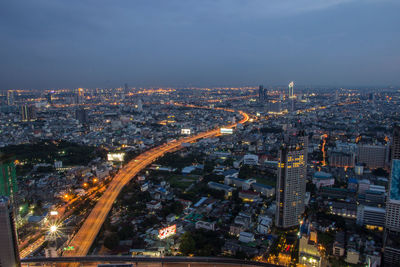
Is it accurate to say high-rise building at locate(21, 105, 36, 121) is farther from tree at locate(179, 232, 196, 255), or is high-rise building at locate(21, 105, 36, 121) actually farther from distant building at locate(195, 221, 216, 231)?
tree at locate(179, 232, 196, 255)

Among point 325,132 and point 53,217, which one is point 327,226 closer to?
point 53,217

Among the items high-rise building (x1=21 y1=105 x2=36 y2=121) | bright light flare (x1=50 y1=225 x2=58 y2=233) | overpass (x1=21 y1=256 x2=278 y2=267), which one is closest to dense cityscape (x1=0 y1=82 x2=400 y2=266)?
bright light flare (x1=50 y1=225 x2=58 y2=233)

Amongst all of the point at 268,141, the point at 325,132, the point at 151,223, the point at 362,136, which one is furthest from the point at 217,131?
the point at 151,223

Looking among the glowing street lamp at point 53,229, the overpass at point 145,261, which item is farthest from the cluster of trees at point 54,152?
the overpass at point 145,261

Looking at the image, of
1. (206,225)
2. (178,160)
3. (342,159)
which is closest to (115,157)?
(178,160)

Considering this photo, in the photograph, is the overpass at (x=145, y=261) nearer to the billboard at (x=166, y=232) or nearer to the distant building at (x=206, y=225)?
the billboard at (x=166, y=232)

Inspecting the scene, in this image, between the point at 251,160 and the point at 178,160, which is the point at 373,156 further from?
the point at 178,160
